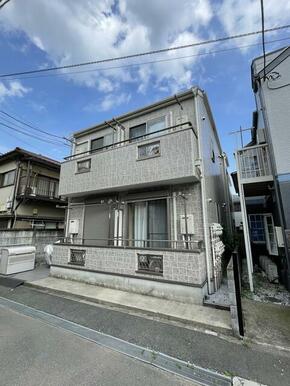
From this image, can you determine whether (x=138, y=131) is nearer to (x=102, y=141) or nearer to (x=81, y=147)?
(x=102, y=141)

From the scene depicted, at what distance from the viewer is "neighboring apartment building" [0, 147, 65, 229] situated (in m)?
10.5

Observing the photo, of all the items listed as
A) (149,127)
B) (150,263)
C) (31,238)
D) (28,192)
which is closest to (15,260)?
(31,238)

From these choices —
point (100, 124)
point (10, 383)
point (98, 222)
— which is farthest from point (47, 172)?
point (10, 383)

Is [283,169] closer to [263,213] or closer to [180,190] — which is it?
[180,190]

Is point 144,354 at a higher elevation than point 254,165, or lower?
lower

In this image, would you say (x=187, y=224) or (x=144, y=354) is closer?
(x=144, y=354)

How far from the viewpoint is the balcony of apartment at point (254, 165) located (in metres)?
5.79

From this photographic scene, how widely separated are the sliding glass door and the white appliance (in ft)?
16.8

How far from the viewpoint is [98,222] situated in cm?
702

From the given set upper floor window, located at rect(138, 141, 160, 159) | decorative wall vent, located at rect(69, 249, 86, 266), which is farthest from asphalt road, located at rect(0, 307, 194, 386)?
upper floor window, located at rect(138, 141, 160, 159)

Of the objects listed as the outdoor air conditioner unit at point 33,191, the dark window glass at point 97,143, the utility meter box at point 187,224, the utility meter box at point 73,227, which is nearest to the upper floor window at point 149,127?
the dark window glass at point 97,143

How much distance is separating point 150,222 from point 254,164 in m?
4.00

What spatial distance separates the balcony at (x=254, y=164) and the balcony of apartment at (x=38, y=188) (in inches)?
377

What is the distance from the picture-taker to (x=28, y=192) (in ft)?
34.9
